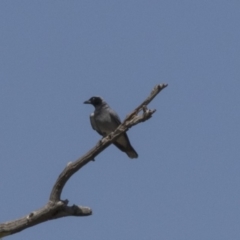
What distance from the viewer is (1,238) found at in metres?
13.1

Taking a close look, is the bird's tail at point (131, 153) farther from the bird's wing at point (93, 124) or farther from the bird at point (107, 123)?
the bird's wing at point (93, 124)

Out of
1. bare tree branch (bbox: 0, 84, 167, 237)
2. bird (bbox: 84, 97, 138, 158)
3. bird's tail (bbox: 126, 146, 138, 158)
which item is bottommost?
bare tree branch (bbox: 0, 84, 167, 237)

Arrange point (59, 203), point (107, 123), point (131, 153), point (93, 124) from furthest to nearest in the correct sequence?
point (93, 124)
point (107, 123)
point (131, 153)
point (59, 203)

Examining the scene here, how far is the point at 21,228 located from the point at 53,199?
62 cm

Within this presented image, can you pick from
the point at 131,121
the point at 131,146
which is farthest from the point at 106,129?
the point at 131,121

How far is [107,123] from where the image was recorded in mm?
19484

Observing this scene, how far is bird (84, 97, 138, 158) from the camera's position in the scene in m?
19.2

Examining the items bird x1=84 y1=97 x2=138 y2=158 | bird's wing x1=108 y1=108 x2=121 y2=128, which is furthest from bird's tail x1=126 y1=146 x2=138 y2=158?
bird's wing x1=108 y1=108 x2=121 y2=128

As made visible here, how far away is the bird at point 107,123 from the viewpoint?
757 inches

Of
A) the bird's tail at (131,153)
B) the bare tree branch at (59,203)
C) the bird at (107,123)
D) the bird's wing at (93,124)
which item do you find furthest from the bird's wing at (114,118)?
the bare tree branch at (59,203)

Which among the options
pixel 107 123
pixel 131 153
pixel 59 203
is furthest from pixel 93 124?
pixel 59 203

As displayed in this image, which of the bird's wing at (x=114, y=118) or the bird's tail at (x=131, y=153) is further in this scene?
the bird's wing at (x=114, y=118)

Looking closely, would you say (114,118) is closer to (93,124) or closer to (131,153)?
(93,124)

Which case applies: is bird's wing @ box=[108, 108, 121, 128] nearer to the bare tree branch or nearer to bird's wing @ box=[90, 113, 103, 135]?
bird's wing @ box=[90, 113, 103, 135]
